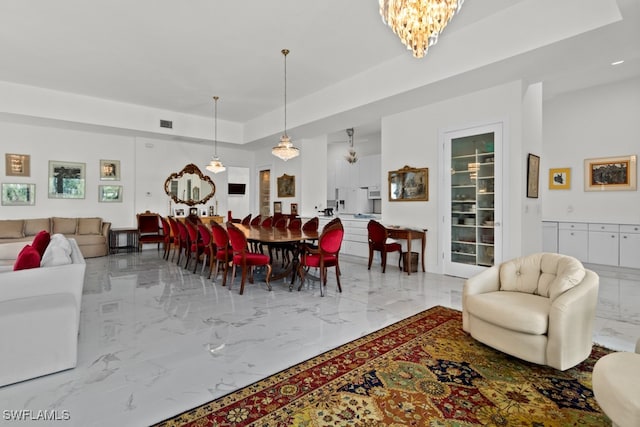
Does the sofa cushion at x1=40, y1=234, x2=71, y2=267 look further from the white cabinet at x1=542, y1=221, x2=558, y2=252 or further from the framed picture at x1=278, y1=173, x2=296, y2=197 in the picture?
the white cabinet at x1=542, y1=221, x2=558, y2=252

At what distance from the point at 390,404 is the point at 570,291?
148 cm

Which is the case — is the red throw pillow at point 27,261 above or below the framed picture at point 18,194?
below

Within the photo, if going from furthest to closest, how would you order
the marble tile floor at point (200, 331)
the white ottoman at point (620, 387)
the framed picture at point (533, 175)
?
the framed picture at point (533, 175), the marble tile floor at point (200, 331), the white ottoman at point (620, 387)

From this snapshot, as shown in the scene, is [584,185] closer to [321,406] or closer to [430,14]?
[430,14]

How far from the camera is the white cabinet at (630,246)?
222 inches

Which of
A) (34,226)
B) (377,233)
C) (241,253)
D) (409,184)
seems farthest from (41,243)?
(409,184)

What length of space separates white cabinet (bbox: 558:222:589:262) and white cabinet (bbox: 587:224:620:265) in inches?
3.1

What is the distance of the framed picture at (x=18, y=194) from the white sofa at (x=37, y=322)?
633 centimetres

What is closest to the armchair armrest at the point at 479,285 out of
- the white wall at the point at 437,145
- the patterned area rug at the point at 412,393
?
the patterned area rug at the point at 412,393

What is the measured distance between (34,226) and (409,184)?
308 inches

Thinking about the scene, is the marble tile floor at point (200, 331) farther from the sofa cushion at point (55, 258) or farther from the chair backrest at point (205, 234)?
the sofa cushion at point (55, 258)

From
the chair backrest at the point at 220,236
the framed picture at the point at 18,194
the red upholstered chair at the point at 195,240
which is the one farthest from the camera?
the framed picture at the point at 18,194

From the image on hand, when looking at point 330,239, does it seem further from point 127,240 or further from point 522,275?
point 127,240

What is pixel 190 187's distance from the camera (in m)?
9.30
